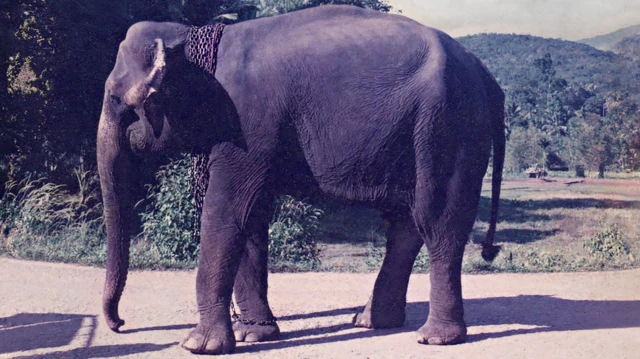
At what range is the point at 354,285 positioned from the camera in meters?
9.67

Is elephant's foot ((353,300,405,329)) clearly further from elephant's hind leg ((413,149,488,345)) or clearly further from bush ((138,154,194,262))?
bush ((138,154,194,262))

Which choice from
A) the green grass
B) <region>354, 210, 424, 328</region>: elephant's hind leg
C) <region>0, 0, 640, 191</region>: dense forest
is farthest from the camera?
<region>0, 0, 640, 191</region>: dense forest

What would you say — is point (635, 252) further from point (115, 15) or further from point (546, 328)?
point (115, 15)

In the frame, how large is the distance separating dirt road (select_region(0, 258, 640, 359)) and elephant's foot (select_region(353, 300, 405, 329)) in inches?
4.1

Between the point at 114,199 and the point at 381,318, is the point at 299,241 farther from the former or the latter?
the point at 114,199

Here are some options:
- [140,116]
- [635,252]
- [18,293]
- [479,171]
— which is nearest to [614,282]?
[635,252]

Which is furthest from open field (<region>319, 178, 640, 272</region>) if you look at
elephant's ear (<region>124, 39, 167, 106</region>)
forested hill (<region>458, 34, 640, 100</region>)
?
forested hill (<region>458, 34, 640, 100</region>)

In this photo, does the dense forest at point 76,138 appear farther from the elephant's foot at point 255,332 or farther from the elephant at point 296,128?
the elephant at point 296,128

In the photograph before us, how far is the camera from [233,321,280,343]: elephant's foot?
6730mm

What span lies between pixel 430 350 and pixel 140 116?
10.2 ft

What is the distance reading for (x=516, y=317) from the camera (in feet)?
25.4

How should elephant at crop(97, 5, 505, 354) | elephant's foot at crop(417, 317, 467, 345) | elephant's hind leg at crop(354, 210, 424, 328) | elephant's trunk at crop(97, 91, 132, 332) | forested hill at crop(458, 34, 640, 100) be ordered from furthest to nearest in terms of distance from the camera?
forested hill at crop(458, 34, 640, 100) < elephant's hind leg at crop(354, 210, 424, 328) < elephant's foot at crop(417, 317, 467, 345) < elephant's trunk at crop(97, 91, 132, 332) < elephant at crop(97, 5, 505, 354)

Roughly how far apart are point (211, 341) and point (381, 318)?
5.86 ft

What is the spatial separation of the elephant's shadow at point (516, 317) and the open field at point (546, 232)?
2.44 metres
